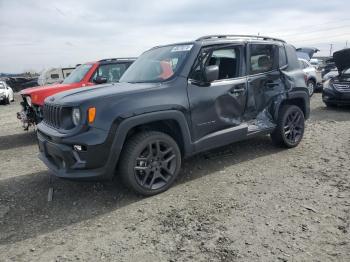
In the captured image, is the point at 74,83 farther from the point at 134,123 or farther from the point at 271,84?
the point at 271,84

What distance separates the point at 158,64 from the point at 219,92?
0.99 meters

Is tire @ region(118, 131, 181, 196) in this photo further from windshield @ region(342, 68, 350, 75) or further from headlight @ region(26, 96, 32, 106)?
windshield @ region(342, 68, 350, 75)

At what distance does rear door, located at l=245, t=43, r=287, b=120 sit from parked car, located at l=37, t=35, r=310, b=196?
16mm

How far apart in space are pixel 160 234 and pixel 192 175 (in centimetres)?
163

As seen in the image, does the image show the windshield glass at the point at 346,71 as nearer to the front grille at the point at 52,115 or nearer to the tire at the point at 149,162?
the tire at the point at 149,162

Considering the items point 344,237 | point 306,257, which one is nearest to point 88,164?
point 306,257

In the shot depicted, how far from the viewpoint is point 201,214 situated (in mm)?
3643

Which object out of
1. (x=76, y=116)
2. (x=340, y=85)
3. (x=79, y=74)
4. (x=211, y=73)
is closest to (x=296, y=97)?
(x=211, y=73)

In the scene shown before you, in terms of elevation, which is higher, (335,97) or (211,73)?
(211,73)

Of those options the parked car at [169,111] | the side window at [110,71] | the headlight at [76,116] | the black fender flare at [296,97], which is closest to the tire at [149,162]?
the parked car at [169,111]

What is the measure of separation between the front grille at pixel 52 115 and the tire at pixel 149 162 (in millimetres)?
934

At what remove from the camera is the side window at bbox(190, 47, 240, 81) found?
183 inches

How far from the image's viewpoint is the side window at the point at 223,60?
464 centimetres

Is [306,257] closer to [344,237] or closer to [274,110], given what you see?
[344,237]
